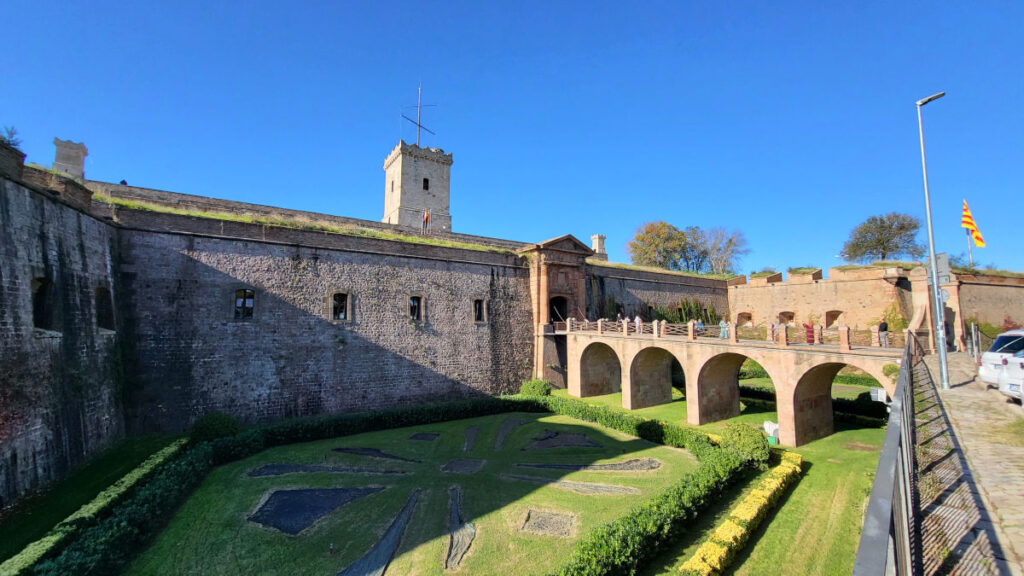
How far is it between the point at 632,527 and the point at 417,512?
5.20 metres

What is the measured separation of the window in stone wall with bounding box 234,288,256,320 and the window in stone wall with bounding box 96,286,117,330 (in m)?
3.50

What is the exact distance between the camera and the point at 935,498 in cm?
366

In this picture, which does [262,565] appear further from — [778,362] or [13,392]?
[778,362]

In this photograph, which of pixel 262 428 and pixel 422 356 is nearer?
pixel 262 428

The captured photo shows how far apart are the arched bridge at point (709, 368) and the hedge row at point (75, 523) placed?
1576cm

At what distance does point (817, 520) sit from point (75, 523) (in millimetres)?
15075

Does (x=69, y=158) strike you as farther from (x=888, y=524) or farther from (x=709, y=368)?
(x=709, y=368)

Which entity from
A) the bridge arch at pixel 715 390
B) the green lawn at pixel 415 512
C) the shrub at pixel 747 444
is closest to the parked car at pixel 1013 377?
the shrub at pixel 747 444

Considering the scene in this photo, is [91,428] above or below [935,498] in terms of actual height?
below

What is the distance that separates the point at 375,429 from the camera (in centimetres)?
1773

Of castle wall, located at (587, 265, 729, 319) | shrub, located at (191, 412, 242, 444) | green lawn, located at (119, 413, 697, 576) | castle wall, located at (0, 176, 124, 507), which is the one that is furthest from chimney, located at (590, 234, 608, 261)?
castle wall, located at (0, 176, 124, 507)

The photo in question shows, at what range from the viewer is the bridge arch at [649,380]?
818 inches

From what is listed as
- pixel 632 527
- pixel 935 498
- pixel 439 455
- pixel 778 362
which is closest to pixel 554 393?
pixel 439 455

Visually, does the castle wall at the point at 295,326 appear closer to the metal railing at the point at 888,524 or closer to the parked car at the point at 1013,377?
→ the parked car at the point at 1013,377
